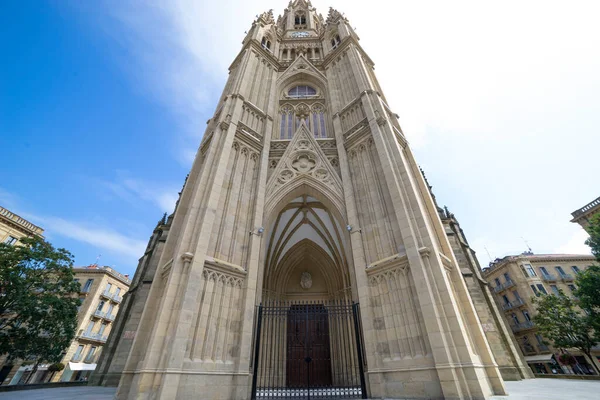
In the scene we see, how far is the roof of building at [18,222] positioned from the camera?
65.4 feet

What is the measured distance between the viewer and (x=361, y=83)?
14500 millimetres

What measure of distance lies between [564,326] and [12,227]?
39.7 m

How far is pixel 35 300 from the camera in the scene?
12.1 m

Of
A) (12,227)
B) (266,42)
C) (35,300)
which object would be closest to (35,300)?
(35,300)

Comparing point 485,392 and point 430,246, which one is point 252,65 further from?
point 485,392

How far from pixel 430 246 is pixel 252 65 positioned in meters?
14.8

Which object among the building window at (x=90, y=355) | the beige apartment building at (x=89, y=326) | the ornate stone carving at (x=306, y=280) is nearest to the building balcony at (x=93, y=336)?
the beige apartment building at (x=89, y=326)

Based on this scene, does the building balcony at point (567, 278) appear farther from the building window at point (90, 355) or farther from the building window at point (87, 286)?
the building window at point (87, 286)

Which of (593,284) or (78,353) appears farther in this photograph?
(78,353)

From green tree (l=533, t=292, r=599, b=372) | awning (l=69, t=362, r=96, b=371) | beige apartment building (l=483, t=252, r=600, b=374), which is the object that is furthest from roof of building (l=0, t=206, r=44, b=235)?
beige apartment building (l=483, t=252, r=600, b=374)

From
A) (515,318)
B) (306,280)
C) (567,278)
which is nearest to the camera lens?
(306,280)

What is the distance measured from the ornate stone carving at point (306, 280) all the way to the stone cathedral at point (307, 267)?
11cm

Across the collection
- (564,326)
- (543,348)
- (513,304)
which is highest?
(513,304)

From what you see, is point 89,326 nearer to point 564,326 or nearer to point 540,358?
point 564,326
